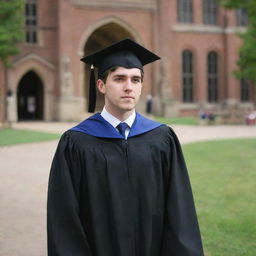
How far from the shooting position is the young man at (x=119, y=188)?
9.64 ft

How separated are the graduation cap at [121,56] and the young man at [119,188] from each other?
0.01 meters

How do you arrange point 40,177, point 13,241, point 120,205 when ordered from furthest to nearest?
point 40,177 → point 13,241 → point 120,205

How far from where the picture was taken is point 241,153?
1305 cm

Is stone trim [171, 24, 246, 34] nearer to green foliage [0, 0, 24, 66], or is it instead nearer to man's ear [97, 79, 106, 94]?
green foliage [0, 0, 24, 66]

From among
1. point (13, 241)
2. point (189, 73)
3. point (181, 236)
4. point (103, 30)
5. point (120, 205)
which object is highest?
point (103, 30)

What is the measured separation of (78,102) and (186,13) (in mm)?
11249

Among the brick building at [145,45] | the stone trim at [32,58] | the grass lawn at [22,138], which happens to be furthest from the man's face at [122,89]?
the stone trim at [32,58]

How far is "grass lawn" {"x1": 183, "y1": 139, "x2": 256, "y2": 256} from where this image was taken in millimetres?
5410

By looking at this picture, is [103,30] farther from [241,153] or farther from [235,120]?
[241,153]

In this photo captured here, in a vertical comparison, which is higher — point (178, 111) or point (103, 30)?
point (103, 30)

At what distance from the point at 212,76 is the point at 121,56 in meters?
32.1

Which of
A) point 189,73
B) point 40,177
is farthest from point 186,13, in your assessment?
point 40,177

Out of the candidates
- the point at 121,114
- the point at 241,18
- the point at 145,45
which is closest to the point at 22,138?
the point at 121,114

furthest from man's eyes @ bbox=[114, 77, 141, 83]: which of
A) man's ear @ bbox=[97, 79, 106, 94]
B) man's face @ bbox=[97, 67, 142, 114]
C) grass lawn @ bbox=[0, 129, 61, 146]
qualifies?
grass lawn @ bbox=[0, 129, 61, 146]
